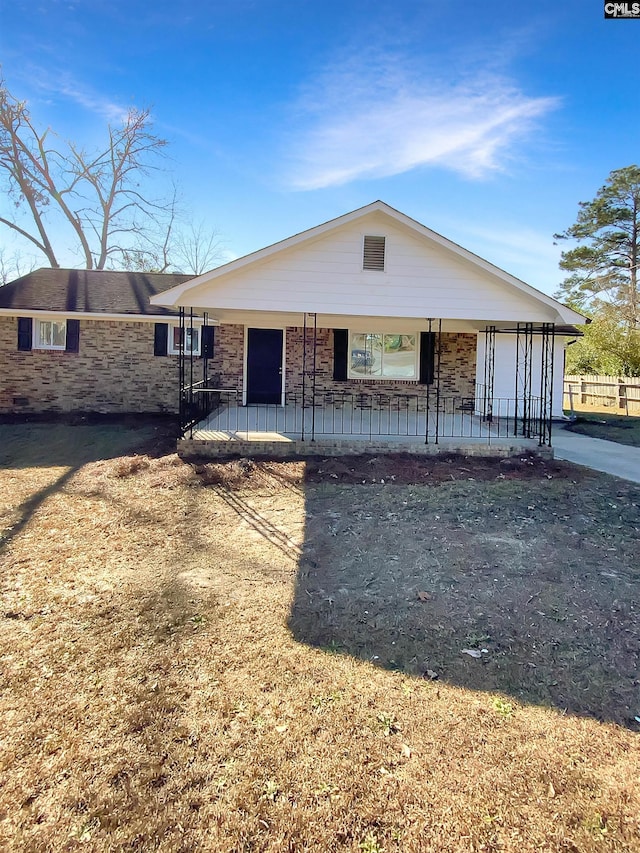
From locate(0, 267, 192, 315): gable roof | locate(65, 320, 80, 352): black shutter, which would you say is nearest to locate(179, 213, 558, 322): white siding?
locate(0, 267, 192, 315): gable roof

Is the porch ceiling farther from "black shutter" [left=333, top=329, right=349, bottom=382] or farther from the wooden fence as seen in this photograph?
the wooden fence

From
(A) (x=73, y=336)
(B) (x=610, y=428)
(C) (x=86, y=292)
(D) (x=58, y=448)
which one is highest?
(C) (x=86, y=292)

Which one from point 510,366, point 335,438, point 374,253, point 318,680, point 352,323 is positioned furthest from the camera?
point 510,366

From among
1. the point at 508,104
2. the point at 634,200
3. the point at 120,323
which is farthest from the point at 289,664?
the point at 634,200

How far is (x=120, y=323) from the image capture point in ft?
45.4

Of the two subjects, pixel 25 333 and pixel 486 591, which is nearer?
pixel 486 591

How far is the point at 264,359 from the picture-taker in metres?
14.0

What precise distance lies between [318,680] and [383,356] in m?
11.8

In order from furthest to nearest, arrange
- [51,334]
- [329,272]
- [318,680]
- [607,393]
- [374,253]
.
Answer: [607,393] → [51,334] → [374,253] → [329,272] → [318,680]

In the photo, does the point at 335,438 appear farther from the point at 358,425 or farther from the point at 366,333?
the point at 366,333

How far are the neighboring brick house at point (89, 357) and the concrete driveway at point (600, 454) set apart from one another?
10388 mm

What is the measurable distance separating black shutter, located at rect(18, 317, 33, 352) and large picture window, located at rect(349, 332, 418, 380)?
9.41m

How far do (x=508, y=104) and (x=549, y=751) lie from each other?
11844mm

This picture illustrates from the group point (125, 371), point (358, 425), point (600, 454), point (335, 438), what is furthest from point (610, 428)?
point (125, 371)
